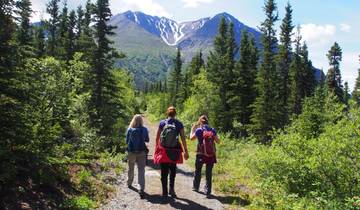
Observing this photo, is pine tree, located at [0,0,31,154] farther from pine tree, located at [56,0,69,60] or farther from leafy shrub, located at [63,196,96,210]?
pine tree, located at [56,0,69,60]

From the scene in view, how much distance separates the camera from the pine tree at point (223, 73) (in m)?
45.7

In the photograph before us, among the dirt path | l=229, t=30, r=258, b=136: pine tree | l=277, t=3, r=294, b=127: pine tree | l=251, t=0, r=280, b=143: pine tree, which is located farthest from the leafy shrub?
l=277, t=3, r=294, b=127: pine tree

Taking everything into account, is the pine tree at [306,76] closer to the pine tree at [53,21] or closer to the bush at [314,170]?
the pine tree at [53,21]

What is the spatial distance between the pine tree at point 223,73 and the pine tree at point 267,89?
324 cm

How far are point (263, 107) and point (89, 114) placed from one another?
2187 cm

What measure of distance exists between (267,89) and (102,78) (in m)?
21.4

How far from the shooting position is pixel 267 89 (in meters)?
42.4

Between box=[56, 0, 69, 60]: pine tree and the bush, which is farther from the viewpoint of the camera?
box=[56, 0, 69, 60]: pine tree

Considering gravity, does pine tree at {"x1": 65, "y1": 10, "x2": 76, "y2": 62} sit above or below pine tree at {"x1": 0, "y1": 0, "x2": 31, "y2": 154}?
above

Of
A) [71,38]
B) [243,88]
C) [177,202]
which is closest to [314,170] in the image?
[177,202]

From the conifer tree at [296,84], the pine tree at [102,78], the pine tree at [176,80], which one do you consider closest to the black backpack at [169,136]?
the pine tree at [102,78]

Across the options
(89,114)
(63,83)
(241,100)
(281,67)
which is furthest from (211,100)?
(63,83)

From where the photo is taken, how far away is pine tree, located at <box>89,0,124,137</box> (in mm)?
24828

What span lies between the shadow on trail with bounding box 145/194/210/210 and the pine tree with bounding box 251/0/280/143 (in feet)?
96.2
